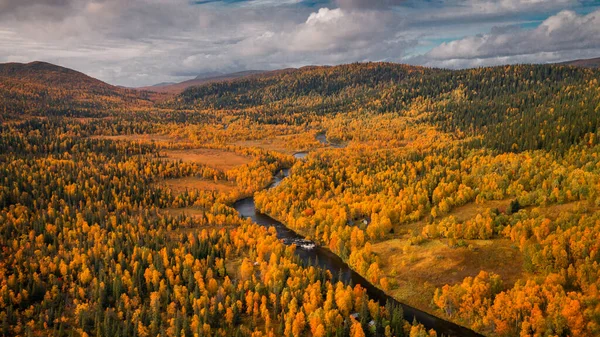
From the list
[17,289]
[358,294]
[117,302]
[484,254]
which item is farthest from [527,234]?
[17,289]

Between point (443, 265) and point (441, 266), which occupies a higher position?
point (443, 265)

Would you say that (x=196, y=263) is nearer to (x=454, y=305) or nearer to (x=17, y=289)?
(x=17, y=289)

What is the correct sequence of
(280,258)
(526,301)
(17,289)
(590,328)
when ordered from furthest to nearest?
(280,258)
(17,289)
(526,301)
(590,328)

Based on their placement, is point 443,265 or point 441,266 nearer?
point 441,266

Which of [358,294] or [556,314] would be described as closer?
[556,314]

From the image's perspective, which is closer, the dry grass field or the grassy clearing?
the dry grass field

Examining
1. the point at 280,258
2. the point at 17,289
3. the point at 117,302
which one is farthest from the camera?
Result: the point at 280,258

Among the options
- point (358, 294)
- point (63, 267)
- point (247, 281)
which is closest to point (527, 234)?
point (358, 294)

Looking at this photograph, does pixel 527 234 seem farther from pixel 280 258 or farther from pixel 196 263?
pixel 196 263

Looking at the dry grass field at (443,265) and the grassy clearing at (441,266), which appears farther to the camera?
the grassy clearing at (441,266)

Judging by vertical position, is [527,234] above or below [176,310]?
above
